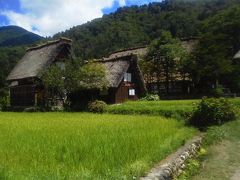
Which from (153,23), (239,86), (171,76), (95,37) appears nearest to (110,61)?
(171,76)

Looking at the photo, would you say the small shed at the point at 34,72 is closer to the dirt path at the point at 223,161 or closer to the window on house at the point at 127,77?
the window on house at the point at 127,77

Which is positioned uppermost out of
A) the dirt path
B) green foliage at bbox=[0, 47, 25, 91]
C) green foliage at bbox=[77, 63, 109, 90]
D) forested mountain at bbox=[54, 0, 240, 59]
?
forested mountain at bbox=[54, 0, 240, 59]

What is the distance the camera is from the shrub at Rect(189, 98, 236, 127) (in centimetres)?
1616

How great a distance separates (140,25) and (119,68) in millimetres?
48008

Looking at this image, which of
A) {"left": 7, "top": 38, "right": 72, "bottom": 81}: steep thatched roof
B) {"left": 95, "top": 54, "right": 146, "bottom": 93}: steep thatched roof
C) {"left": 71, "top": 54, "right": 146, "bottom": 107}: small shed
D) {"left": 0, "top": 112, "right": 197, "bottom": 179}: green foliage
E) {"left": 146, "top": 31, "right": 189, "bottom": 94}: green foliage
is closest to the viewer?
{"left": 0, "top": 112, "right": 197, "bottom": 179}: green foliage

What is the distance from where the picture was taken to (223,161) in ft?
34.1

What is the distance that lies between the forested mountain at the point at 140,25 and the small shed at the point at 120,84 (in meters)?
30.0

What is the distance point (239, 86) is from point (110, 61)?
1172 cm

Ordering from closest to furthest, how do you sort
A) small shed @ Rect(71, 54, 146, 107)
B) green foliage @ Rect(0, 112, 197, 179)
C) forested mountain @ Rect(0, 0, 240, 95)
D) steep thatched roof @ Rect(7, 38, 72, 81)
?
green foliage @ Rect(0, 112, 197, 179) → small shed @ Rect(71, 54, 146, 107) → forested mountain @ Rect(0, 0, 240, 95) → steep thatched roof @ Rect(7, 38, 72, 81)

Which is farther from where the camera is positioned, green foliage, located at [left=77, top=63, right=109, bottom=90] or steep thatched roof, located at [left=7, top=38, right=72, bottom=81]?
steep thatched roof, located at [left=7, top=38, right=72, bottom=81]

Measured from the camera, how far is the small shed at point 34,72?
3281cm

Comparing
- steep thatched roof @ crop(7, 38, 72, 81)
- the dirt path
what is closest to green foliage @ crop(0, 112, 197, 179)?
the dirt path

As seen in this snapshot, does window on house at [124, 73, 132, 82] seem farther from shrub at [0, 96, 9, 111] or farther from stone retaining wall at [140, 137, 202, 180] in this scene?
stone retaining wall at [140, 137, 202, 180]

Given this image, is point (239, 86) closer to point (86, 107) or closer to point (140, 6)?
point (86, 107)
